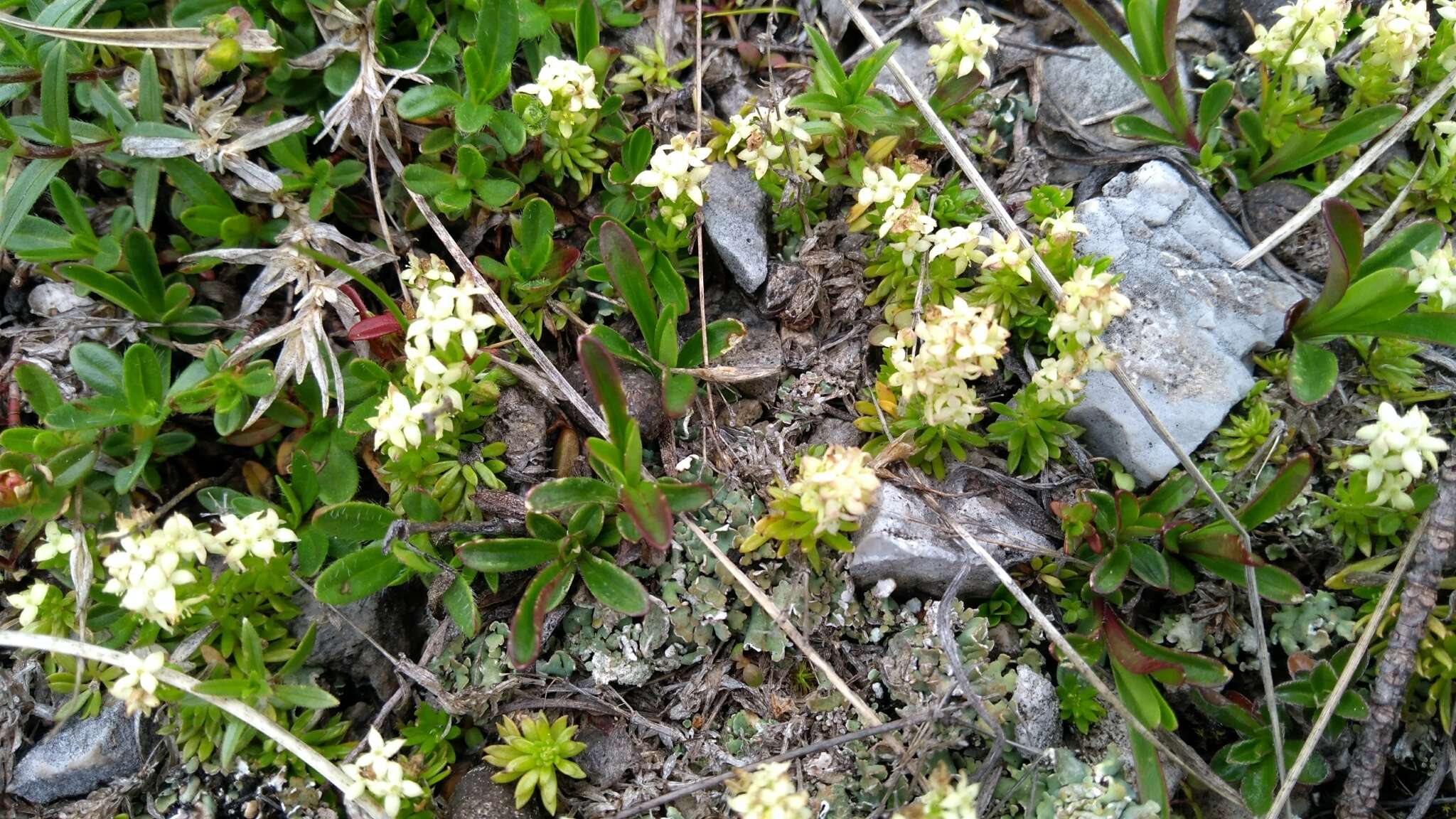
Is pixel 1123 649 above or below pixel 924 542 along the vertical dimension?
below

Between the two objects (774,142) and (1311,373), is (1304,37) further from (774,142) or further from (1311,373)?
(774,142)

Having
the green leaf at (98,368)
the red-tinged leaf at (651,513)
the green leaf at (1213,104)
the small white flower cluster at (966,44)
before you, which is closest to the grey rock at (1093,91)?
the green leaf at (1213,104)

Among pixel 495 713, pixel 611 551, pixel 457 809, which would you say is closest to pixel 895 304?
pixel 611 551

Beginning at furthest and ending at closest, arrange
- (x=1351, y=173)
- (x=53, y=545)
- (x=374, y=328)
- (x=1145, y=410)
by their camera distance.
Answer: (x=1351, y=173) → (x=374, y=328) → (x=53, y=545) → (x=1145, y=410)

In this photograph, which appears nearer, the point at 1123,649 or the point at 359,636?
the point at 1123,649

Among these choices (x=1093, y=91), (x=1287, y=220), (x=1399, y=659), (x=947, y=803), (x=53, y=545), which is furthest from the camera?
(x=1093, y=91)

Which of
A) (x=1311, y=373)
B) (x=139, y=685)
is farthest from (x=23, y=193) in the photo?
(x=1311, y=373)

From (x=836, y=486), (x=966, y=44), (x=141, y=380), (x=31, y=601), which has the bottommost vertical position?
(x=31, y=601)
